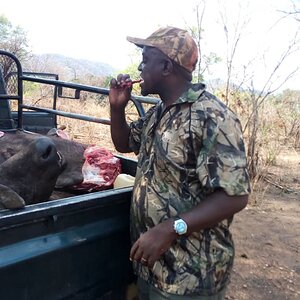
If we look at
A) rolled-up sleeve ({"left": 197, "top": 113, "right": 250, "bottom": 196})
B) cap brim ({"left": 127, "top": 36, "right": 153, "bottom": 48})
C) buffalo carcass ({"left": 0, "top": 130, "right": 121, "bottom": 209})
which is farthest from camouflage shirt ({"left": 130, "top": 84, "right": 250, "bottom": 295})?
buffalo carcass ({"left": 0, "top": 130, "right": 121, "bottom": 209})

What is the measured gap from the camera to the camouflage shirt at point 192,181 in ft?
5.34

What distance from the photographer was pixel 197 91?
1761 millimetres

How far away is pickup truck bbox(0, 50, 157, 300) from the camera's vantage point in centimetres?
144

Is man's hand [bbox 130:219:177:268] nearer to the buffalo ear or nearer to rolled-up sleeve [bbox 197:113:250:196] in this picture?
rolled-up sleeve [bbox 197:113:250:196]

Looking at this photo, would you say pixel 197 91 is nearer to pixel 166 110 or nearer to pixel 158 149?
pixel 166 110

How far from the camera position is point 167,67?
176 centimetres

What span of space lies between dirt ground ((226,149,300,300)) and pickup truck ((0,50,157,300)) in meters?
1.92

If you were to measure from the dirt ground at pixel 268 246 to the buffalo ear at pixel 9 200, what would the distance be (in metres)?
2.42

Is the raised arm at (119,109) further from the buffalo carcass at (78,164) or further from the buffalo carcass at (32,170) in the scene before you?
the buffalo carcass at (32,170)

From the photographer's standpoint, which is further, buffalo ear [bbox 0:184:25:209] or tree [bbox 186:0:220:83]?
tree [bbox 186:0:220:83]

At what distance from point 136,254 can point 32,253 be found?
36 centimetres

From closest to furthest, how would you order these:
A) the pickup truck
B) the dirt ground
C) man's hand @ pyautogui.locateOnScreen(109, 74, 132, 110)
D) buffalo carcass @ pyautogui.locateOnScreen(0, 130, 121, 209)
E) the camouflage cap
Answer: the pickup truck
the camouflage cap
man's hand @ pyautogui.locateOnScreen(109, 74, 132, 110)
buffalo carcass @ pyautogui.locateOnScreen(0, 130, 121, 209)
the dirt ground

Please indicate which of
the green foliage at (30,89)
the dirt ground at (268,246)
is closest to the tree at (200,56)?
the dirt ground at (268,246)

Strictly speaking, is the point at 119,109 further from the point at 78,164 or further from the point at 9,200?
the point at 9,200
